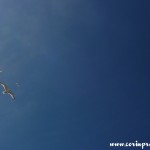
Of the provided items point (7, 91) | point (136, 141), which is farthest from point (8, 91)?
point (136, 141)

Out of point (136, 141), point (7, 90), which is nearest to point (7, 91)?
point (7, 90)

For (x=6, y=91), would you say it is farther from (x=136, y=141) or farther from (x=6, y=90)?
(x=136, y=141)

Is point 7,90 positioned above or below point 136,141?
below

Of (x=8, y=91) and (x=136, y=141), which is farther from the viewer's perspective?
(x=136, y=141)

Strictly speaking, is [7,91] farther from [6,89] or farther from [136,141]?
[136,141]

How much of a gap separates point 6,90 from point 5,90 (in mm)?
164

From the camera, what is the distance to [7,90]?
79.8m

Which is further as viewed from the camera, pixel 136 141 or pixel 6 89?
pixel 136 141

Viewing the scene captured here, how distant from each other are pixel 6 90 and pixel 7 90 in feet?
0.47

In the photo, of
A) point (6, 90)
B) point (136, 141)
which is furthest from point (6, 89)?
point (136, 141)

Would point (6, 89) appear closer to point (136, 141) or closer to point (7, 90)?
point (7, 90)

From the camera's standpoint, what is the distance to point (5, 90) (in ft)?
262

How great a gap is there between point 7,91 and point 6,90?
20cm

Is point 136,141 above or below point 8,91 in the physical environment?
above
